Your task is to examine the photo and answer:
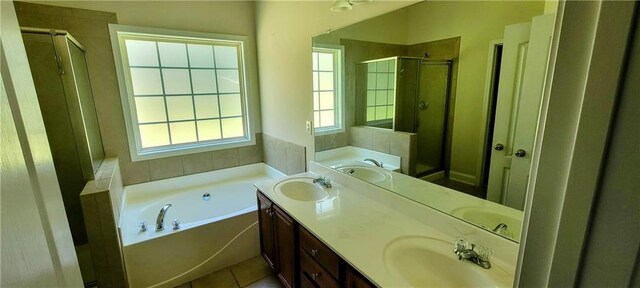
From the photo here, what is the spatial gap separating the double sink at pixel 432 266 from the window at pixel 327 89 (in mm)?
1049

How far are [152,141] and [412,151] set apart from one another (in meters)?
2.60

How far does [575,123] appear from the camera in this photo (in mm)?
348

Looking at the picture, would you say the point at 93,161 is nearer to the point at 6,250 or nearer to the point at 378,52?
the point at 6,250

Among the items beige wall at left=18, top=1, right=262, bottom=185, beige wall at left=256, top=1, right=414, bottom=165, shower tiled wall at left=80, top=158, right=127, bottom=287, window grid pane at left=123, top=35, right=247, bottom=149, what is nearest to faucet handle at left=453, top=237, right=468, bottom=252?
beige wall at left=256, top=1, right=414, bottom=165

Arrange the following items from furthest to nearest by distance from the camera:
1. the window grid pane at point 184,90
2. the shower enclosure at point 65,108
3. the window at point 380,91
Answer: the window grid pane at point 184,90
the shower enclosure at point 65,108
the window at point 380,91

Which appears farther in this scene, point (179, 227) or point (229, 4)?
point (229, 4)

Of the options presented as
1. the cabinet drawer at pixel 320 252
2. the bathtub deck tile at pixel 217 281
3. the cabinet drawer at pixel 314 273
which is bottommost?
the bathtub deck tile at pixel 217 281

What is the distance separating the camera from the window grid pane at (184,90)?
8.56ft

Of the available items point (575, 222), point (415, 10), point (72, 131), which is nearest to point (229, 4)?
point (72, 131)

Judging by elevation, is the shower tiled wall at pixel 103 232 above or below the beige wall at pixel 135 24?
below

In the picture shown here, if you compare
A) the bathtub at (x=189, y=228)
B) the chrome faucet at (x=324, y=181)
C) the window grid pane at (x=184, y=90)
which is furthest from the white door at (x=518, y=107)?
the window grid pane at (x=184, y=90)

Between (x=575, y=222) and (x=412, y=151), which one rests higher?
(x=575, y=222)

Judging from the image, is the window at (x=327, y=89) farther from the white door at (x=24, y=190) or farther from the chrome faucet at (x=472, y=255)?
the white door at (x=24, y=190)

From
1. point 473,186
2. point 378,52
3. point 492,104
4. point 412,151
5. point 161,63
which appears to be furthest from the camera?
point 161,63
